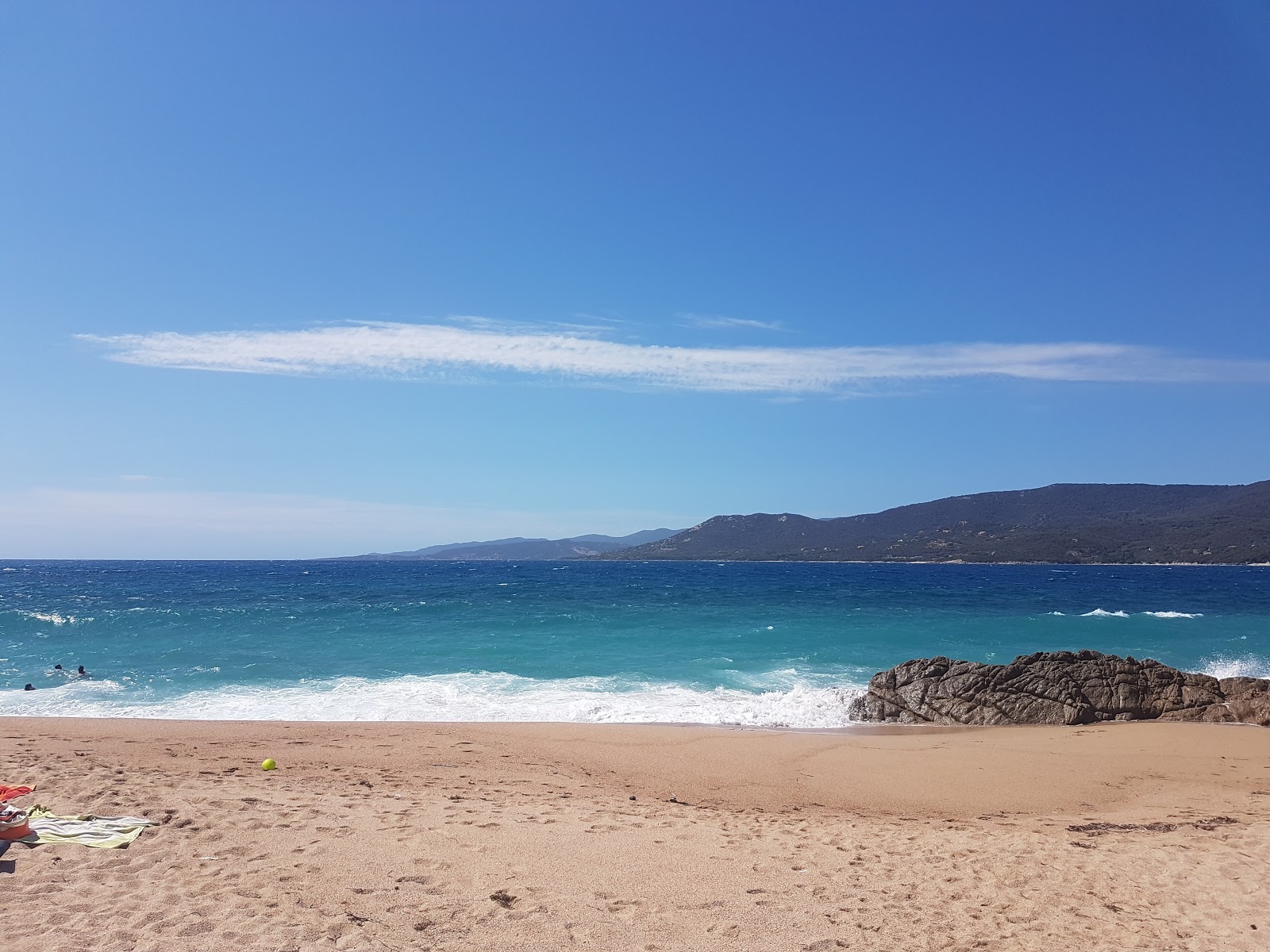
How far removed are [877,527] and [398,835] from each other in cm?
17071

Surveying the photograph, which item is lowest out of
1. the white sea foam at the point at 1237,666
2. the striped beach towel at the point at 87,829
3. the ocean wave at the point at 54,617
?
the white sea foam at the point at 1237,666

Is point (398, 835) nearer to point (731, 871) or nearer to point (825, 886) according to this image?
point (731, 871)

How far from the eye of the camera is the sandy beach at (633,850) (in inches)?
214

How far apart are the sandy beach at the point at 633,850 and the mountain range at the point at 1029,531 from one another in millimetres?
125299

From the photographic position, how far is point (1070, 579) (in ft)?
249

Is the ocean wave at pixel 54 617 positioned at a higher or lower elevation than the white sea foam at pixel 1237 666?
higher

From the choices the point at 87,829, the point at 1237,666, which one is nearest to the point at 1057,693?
the point at 1237,666

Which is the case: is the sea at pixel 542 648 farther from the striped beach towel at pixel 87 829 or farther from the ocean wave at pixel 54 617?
the striped beach towel at pixel 87 829

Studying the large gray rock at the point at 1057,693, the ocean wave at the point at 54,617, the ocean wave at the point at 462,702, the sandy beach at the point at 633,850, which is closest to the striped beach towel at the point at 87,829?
the sandy beach at the point at 633,850

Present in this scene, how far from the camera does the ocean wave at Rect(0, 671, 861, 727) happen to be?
1554 cm

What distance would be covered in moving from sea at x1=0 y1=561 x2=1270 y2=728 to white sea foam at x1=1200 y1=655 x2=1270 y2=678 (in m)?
0.10

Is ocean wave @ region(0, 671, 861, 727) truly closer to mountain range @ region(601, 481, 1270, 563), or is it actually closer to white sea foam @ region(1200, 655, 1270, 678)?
white sea foam @ region(1200, 655, 1270, 678)

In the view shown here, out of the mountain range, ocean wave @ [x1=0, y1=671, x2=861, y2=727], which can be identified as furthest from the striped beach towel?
the mountain range

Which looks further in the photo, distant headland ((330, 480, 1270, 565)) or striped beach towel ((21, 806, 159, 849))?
distant headland ((330, 480, 1270, 565))
